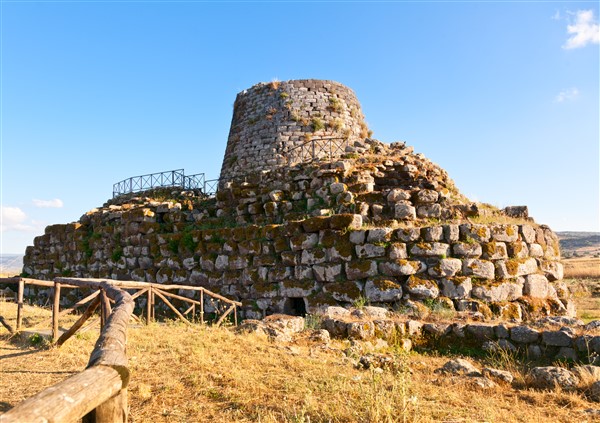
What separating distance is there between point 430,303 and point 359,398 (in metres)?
5.84

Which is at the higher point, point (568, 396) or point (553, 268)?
point (553, 268)

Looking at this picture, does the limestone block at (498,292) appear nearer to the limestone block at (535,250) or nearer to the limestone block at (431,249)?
the limestone block at (431,249)

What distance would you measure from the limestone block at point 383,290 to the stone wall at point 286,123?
6910mm

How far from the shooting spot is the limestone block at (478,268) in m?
9.52

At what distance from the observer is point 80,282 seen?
244 inches

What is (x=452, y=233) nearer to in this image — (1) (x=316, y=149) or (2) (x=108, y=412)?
(1) (x=316, y=149)

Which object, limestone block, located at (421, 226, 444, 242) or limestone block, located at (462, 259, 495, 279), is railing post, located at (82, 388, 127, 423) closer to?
limestone block, located at (421, 226, 444, 242)

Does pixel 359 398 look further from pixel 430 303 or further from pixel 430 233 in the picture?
pixel 430 233

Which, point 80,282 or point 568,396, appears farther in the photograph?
point 80,282

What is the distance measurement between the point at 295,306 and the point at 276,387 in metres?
6.62

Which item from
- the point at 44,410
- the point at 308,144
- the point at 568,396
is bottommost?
the point at 568,396

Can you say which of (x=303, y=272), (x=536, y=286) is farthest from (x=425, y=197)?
(x=303, y=272)

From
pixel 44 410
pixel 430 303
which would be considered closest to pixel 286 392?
pixel 44 410

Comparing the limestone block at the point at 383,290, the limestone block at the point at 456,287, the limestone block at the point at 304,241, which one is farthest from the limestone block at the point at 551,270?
the limestone block at the point at 304,241
